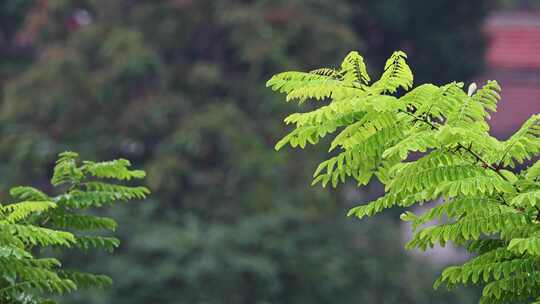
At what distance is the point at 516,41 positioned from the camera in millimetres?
24625

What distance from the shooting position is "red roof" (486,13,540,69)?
24.5 meters

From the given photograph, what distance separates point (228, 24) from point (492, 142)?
1307cm

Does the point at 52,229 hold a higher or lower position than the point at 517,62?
lower

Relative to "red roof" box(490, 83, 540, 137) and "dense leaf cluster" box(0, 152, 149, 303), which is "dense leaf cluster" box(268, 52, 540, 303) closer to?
"dense leaf cluster" box(0, 152, 149, 303)

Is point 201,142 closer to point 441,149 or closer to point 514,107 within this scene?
point 514,107

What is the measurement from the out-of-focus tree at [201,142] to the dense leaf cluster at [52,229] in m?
10.7

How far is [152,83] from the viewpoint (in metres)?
17.2

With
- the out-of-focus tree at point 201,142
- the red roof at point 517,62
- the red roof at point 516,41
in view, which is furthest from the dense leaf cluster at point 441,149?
the red roof at point 516,41

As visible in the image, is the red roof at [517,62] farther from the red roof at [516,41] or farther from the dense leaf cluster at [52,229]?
the dense leaf cluster at [52,229]

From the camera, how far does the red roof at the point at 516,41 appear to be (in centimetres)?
2452

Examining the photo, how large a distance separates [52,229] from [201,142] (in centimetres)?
1164

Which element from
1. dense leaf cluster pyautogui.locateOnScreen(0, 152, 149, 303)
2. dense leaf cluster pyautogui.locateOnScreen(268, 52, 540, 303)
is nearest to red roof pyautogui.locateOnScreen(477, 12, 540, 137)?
dense leaf cluster pyautogui.locateOnScreen(0, 152, 149, 303)

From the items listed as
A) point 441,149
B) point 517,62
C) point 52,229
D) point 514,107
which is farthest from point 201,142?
point 441,149

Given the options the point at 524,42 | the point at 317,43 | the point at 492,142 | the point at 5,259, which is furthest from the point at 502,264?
the point at 524,42
